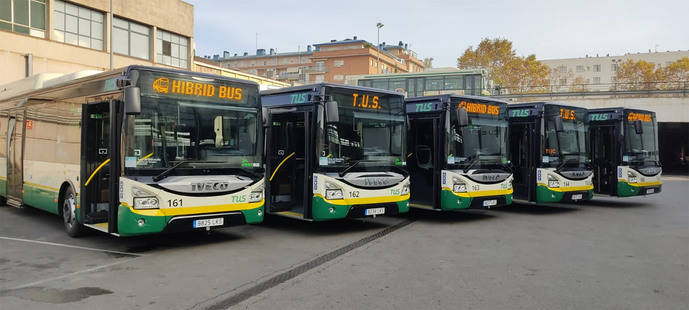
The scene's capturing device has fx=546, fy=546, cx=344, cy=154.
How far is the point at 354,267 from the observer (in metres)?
7.45

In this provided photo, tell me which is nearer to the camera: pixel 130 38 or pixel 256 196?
pixel 256 196

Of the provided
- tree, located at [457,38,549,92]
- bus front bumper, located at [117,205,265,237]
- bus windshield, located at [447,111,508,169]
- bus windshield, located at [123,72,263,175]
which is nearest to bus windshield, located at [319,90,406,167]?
bus windshield, located at [447,111,508,169]

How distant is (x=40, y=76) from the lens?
11.8 m

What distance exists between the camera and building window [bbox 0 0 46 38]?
1069 inches

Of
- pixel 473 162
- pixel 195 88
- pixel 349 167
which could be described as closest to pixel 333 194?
pixel 349 167

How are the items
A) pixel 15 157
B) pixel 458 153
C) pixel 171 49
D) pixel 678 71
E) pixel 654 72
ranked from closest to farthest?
1. pixel 458 153
2. pixel 15 157
3. pixel 171 49
4. pixel 678 71
5. pixel 654 72

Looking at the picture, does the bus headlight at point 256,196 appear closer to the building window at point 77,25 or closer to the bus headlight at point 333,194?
the bus headlight at point 333,194

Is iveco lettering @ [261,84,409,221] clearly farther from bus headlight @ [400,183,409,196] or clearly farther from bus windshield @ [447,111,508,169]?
bus windshield @ [447,111,508,169]

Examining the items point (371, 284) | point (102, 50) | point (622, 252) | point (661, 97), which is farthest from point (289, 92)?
point (661, 97)

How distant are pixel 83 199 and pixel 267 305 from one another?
16.2 ft

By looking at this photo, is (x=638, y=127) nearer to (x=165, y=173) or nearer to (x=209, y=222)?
(x=209, y=222)

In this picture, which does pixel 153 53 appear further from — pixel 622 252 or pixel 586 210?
pixel 622 252

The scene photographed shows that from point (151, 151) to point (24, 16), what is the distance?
25087 mm

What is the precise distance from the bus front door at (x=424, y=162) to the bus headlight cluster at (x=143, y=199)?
6.33m
